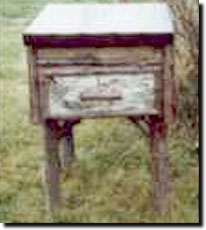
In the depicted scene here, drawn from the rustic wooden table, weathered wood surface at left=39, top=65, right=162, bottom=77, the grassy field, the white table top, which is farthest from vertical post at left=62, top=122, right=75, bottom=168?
the white table top

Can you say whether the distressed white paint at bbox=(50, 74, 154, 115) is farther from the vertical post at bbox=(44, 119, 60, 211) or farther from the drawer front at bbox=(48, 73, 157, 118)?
the vertical post at bbox=(44, 119, 60, 211)

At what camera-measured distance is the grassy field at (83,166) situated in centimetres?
225

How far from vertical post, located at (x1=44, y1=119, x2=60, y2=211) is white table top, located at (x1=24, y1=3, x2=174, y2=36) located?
0.34 m

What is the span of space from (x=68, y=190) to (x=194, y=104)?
566mm

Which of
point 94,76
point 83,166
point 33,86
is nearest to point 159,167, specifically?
point 83,166

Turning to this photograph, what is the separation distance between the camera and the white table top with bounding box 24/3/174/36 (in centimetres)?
202

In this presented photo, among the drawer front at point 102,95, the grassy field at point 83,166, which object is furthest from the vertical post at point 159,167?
the drawer front at point 102,95

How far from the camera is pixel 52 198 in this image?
2.29 m

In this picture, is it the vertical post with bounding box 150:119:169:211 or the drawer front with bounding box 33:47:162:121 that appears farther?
the vertical post with bounding box 150:119:169:211

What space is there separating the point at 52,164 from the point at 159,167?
39 centimetres

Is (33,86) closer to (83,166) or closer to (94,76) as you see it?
(94,76)

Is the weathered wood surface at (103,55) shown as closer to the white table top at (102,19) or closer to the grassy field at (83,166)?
the white table top at (102,19)

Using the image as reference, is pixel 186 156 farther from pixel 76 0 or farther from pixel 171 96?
pixel 76 0

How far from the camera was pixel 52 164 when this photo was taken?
7.41 feet
